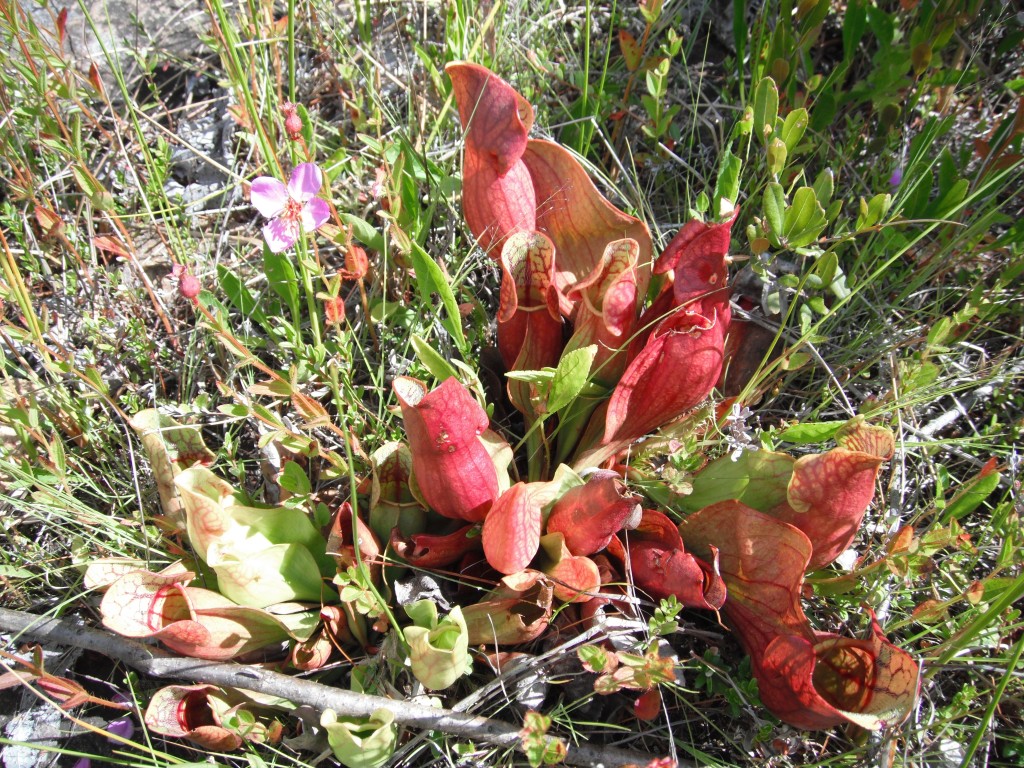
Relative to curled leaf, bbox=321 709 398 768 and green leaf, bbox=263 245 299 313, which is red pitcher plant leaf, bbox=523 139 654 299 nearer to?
green leaf, bbox=263 245 299 313

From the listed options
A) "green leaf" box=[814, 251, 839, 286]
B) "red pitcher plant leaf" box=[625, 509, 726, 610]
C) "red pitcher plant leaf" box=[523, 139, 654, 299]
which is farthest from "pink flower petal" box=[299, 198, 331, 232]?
"green leaf" box=[814, 251, 839, 286]

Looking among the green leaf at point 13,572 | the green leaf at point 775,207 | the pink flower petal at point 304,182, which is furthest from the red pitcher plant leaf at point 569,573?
the green leaf at point 13,572

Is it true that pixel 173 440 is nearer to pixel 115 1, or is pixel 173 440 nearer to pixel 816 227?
pixel 816 227

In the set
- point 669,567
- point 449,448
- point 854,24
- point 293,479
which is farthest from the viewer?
point 854,24

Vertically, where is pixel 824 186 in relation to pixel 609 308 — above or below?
above

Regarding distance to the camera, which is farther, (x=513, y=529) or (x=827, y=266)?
(x=827, y=266)

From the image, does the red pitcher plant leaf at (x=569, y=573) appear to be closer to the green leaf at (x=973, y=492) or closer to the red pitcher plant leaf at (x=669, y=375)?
the red pitcher plant leaf at (x=669, y=375)

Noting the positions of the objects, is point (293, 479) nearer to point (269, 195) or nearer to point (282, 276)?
point (282, 276)

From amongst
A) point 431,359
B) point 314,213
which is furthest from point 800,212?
point 314,213
